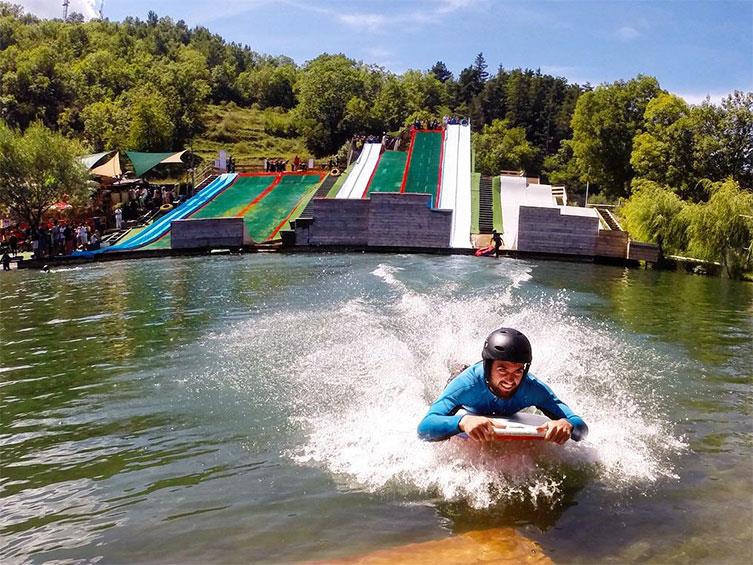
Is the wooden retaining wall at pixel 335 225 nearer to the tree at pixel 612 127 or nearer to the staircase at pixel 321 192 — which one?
the staircase at pixel 321 192

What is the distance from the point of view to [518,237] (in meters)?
24.1

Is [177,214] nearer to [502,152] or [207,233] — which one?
[207,233]

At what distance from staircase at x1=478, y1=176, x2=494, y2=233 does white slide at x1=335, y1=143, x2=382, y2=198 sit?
225 inches

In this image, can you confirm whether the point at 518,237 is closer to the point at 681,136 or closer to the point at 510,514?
the point at 681,136


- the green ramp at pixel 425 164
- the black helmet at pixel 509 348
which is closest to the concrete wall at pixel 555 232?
the green ramp at pixel 425 164

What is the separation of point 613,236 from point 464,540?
66.9 ft

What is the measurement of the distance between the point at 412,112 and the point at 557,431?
64.2 meters

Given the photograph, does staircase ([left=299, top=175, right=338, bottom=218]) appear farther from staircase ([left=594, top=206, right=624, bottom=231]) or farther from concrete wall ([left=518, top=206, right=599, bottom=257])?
staircase ([left=594, top=206, right=624, bottom=231])

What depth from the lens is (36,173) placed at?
2616cm

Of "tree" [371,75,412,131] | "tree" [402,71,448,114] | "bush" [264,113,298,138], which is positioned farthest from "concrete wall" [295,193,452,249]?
"tree" [402,71,448,114]

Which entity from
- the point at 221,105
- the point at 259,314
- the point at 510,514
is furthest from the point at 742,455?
the point at 221,105

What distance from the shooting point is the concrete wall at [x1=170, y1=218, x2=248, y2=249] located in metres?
25.2

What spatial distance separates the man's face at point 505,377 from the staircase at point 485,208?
2172 cm

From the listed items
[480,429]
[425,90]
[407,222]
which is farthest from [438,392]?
[425,90]
